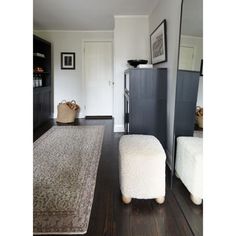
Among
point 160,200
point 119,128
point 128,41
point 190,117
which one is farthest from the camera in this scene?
point 119,128

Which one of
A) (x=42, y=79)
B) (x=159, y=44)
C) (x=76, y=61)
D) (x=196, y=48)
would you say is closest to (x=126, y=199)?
(x=196, y=48)

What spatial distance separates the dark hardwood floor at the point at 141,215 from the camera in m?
1.70

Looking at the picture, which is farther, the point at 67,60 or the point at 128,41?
the point at 67,60

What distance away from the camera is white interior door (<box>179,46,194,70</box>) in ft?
6.78

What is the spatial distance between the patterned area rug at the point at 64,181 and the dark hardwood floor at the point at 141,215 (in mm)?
102

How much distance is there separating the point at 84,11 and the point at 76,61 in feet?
7.19

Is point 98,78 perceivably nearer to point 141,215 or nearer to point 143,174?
point 143,174

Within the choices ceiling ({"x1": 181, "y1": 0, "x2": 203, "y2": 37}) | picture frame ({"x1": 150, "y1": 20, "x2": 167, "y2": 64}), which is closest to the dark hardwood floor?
ceiling ({"x1": 181, "y1": 0, "x2": 203, "y2": 37})

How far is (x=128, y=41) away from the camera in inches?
190

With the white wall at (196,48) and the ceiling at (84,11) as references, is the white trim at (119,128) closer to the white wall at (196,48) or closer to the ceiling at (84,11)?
the ceiling at (84,11)

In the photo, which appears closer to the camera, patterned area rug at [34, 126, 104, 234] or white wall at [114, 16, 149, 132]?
patterned area rug at [34, 126, 104, 234]

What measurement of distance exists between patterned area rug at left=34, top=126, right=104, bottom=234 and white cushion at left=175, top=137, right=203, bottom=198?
0.83m

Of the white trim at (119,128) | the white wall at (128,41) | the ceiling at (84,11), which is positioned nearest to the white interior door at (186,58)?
the ceiling at (84,11)

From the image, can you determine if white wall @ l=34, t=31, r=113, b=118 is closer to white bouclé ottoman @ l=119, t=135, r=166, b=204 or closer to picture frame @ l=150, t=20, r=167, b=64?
picture frame @ l=150, t=20, r=167, b=64
